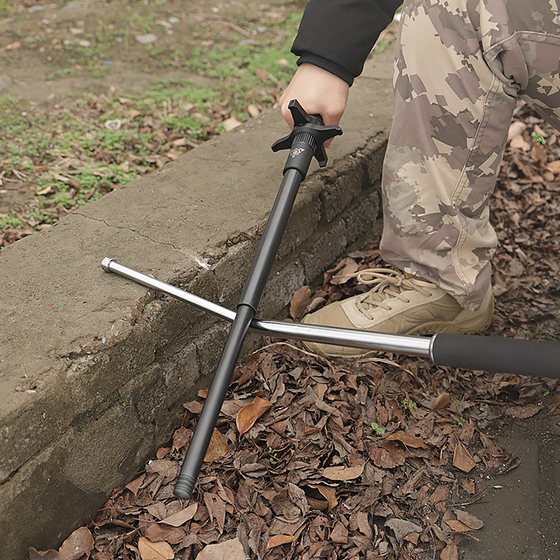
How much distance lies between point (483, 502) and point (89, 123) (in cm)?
209

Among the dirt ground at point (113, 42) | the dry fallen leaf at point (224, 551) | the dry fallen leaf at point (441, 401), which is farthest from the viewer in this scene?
the dirt ground at point (113, 42)

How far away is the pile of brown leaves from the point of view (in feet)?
4.80

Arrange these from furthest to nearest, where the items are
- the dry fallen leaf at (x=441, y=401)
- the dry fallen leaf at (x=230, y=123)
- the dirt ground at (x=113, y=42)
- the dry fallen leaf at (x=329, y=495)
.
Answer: the dirt ground at (x=113, y=42), the dry fallen leaf at (x=230, y=123), the dry fallen leaf at (x=441, y=401), the dry fallen leaf at (x=329, y=495)

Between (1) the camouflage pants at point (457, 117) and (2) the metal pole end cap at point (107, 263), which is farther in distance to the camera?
(2) the metal pole end cap at point (107, 263)

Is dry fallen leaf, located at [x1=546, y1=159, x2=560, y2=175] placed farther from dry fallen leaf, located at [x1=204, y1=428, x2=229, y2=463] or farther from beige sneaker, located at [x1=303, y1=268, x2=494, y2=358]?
dry fallen leaf, located at [x1=204, y1=428, x2=229, y2=463]

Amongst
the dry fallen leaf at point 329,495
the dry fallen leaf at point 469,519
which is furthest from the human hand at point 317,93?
the dry fallen leaf at point 469,519

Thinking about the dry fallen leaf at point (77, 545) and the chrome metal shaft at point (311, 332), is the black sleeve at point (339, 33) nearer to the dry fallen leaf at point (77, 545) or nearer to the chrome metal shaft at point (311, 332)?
the chrome metal shaft at point (311, 332)

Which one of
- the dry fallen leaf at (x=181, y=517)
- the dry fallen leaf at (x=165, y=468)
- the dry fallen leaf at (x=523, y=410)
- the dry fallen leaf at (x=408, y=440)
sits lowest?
the dry fallen leaf at (x=165, y=468)

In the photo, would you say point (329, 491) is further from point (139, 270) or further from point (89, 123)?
point (89, 123)

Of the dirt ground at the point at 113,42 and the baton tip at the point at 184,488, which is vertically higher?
the baton tip at the point at 184,488

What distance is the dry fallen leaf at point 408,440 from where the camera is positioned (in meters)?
1.66

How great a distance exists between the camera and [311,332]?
138 centimetres

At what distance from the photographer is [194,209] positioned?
186 centimetres

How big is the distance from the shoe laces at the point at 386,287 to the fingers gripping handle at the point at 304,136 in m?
0.48
